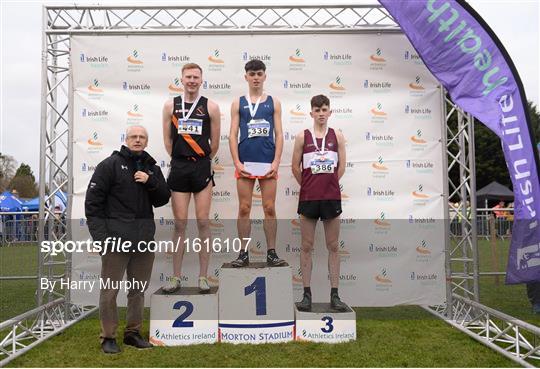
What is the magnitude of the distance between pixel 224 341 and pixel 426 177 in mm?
3000

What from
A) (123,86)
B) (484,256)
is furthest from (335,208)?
(484,256)

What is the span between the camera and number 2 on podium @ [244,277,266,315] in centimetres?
457

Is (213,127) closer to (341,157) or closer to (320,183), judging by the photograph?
(320,183)

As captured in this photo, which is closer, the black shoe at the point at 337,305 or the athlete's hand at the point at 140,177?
the athlete's hand at the point at 140,177

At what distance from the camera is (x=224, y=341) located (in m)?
4.59

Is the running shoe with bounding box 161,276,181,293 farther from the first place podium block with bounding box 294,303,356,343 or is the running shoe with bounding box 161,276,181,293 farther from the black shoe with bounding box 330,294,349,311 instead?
the black shoe with bounding box 330,294,349,311

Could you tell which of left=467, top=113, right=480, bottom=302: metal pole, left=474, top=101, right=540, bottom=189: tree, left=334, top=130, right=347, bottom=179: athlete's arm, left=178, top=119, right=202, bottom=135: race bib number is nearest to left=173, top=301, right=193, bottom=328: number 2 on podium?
left=178, top=119, right=202, bottom=135: race bib number

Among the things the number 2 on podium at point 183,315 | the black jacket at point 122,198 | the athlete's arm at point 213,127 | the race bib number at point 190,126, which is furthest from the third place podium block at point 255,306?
the race bib number at point 190,126

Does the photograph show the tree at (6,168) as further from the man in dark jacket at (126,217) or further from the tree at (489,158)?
the man in dark jacket at (126,217)

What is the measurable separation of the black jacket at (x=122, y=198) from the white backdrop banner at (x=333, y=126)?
136 centimetres

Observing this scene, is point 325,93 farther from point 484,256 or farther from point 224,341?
point 484,256

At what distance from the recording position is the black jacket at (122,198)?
4.12 m

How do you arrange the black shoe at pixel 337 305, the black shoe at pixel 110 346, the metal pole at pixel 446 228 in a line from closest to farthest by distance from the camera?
1. the black shoe at pixel 110 346
2. the black shoe at pixel 337 305
3. the metal pole at pixel 446 228

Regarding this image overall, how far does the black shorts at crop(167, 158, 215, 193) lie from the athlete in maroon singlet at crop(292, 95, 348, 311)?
0.97 meters
